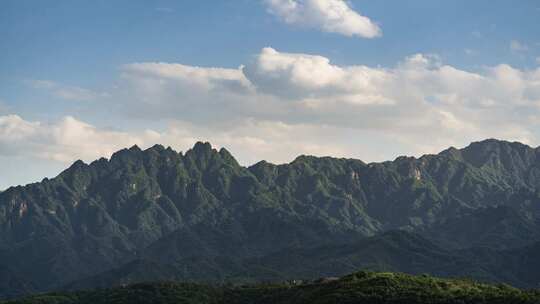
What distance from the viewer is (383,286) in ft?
412

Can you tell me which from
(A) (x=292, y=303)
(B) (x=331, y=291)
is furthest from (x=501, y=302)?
(A) (x=292, y=303)

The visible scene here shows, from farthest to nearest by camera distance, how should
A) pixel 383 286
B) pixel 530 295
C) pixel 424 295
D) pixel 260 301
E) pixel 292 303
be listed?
1. pixel 260 301
2. pixel 292 303
3. pixel 383 286
4. pixel 424 295
5. pixel 530 295

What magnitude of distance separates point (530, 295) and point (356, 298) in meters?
27.9

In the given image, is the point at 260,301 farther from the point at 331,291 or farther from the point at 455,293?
the point at 455,293

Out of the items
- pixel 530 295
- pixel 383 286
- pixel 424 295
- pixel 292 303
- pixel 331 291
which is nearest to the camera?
pixel 530 295

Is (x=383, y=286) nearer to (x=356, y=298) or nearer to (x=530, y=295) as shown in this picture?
(x=356, y=298)

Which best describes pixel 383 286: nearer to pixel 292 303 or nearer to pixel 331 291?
pixel 331 291

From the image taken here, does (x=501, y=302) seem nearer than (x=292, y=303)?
Yes

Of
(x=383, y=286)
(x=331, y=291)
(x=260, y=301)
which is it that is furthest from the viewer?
A: (x=260, y=301)

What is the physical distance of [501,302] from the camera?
10669 centimetres

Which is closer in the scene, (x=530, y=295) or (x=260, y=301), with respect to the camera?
(x=530, y=295)

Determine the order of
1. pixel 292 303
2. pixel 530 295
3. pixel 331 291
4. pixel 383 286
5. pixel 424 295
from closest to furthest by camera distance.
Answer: pixel 530 295 < pixel 424 295 < pixel 383 286 < pixel 331 291 < pixel 292 303

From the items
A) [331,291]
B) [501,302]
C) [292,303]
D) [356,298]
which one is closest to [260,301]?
[292,303]

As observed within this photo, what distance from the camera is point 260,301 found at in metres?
195
